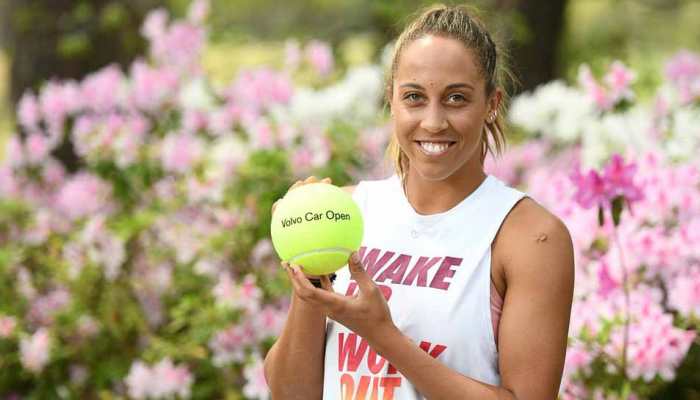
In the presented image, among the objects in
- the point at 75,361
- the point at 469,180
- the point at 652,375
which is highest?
the point at 469,180

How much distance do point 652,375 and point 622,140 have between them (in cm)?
158

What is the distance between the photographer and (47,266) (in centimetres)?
519

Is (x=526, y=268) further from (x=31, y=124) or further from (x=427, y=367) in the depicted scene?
(x=31, y=124)

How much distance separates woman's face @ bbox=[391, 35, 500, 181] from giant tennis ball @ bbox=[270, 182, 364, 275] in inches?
7.8

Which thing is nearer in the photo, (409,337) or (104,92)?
(409,337)

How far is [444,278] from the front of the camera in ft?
7.35

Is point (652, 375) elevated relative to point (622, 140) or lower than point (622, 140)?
lower

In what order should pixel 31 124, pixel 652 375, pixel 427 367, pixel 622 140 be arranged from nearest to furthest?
pixel 427 367
pixel 652 375
pixel 622 140
pixel 31 124

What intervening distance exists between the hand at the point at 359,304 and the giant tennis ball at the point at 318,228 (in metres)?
0.07

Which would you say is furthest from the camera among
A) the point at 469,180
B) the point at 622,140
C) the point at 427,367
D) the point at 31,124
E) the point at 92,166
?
the point at 31,124

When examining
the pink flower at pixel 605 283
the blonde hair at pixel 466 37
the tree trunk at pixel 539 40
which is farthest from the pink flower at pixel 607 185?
the tree trunk at pixel 539 40

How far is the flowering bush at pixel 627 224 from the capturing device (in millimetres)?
3328

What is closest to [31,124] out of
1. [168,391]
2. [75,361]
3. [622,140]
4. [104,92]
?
[104,92]

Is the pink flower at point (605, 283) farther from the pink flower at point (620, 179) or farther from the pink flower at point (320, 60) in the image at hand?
the pink flower at point (320, 60)
